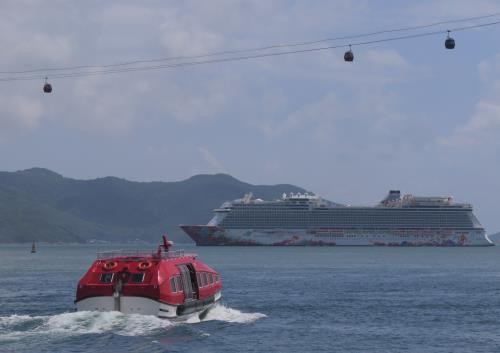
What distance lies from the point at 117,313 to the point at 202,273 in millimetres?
8657

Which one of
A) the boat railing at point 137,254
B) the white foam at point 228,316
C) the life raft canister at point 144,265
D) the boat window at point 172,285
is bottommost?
the white foam at point 228,316

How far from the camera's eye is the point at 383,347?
39781mm

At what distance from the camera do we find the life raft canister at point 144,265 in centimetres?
4188

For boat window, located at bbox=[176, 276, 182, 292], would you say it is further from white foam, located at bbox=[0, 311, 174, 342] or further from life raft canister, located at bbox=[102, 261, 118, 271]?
life raft canister, located at bbox=[102, 261, 118, 271]

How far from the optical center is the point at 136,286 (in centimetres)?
4106

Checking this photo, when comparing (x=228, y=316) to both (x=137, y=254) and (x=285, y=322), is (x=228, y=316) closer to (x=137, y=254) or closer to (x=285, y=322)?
(x=285, y=322)

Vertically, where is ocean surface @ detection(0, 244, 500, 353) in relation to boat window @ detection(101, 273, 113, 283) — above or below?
below

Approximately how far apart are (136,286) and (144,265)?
1328mm

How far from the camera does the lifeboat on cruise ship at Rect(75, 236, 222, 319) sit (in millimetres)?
40719

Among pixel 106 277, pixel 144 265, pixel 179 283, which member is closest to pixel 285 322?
pixel 179 283

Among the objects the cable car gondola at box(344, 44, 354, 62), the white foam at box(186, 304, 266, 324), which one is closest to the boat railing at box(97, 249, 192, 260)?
the white foam at box(186, 304, 266, 324)

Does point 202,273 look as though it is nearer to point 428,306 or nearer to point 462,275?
point 428,306

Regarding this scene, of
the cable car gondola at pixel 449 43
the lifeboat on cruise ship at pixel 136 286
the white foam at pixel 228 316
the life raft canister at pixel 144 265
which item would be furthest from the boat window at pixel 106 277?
the cable car gondola at pixel 449 43

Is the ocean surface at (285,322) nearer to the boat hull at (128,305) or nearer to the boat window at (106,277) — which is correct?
the boat hull at (128,305)
